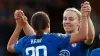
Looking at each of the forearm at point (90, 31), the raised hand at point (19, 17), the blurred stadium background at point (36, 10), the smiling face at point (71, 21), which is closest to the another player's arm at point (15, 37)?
the raised hand at point (19, 17)

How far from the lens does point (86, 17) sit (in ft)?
16.5

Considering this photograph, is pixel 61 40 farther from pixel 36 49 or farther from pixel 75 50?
pixel 75 50

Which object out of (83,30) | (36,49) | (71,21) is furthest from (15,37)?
(83,30)

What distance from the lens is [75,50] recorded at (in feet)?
18.5

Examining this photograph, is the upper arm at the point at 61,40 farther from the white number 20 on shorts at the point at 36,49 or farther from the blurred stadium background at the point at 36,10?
the blurred stadium background at the point at 36,10

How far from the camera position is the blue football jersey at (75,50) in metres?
5.63

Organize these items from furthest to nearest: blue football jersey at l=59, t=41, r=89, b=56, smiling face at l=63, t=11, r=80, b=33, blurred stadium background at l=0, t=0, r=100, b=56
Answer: blurred stadium background at l=0, t=0, r=100, b=56 < smiling face at l=63, t=11, r=80, b=33 < blue football jersey at l=59, t=41, r=89, b=56

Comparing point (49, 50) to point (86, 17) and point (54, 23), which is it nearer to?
point (86, 17)

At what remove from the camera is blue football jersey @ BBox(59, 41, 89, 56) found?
5.63 m

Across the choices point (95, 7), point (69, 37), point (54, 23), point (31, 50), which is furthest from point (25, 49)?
point (95, 7)

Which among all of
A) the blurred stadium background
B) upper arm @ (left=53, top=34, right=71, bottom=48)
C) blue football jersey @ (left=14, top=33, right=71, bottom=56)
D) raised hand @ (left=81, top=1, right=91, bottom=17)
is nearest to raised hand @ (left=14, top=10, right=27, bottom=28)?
blue football jersey @ (left=14, top=33, right=71, bottom=56)

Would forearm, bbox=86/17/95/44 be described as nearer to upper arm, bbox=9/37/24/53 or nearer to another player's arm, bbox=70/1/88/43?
another player's arm, bbox=70/1/88/43

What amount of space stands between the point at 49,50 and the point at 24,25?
90cm

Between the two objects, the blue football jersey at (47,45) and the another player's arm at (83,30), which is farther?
the blue football jersey at (47,45)
